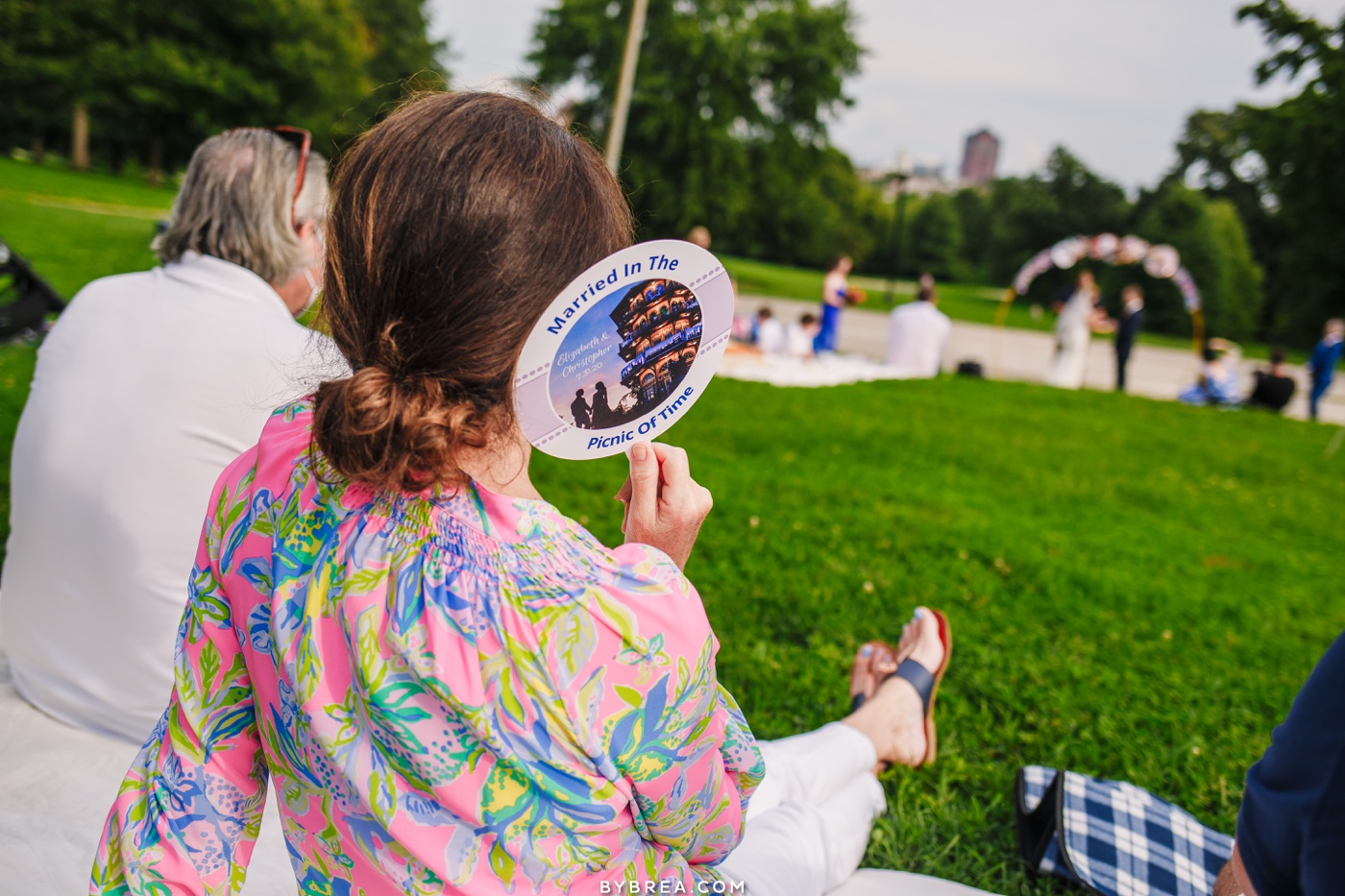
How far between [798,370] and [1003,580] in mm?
6454

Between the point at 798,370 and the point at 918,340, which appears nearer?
the point at 798,370

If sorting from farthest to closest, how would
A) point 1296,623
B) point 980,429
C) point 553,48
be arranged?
point 553,48, point 980,429, point 1296,623

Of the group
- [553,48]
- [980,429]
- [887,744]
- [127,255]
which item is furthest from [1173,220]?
[887,744]

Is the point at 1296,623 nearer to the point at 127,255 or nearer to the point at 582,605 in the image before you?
the point at 582,605

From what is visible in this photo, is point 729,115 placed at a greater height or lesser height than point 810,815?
greater

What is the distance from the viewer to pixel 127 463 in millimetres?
1866

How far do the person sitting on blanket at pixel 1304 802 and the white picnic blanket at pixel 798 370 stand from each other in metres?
8.49

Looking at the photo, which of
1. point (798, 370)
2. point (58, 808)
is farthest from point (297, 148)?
point (798, 370)

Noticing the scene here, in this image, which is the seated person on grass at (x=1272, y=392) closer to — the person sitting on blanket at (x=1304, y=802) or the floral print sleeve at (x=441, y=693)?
the person sitting on blanket at (x=1304, y=802)

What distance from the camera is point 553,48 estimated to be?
97.0 feet

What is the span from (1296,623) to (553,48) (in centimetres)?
2956

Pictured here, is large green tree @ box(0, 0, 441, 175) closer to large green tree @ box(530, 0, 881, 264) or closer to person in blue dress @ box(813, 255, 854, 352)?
large green tree @ box(530, 0, 881, 264)

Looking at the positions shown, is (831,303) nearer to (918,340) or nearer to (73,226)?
(918,340)

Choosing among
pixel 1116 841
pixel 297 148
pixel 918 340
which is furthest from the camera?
pixel 918 340
